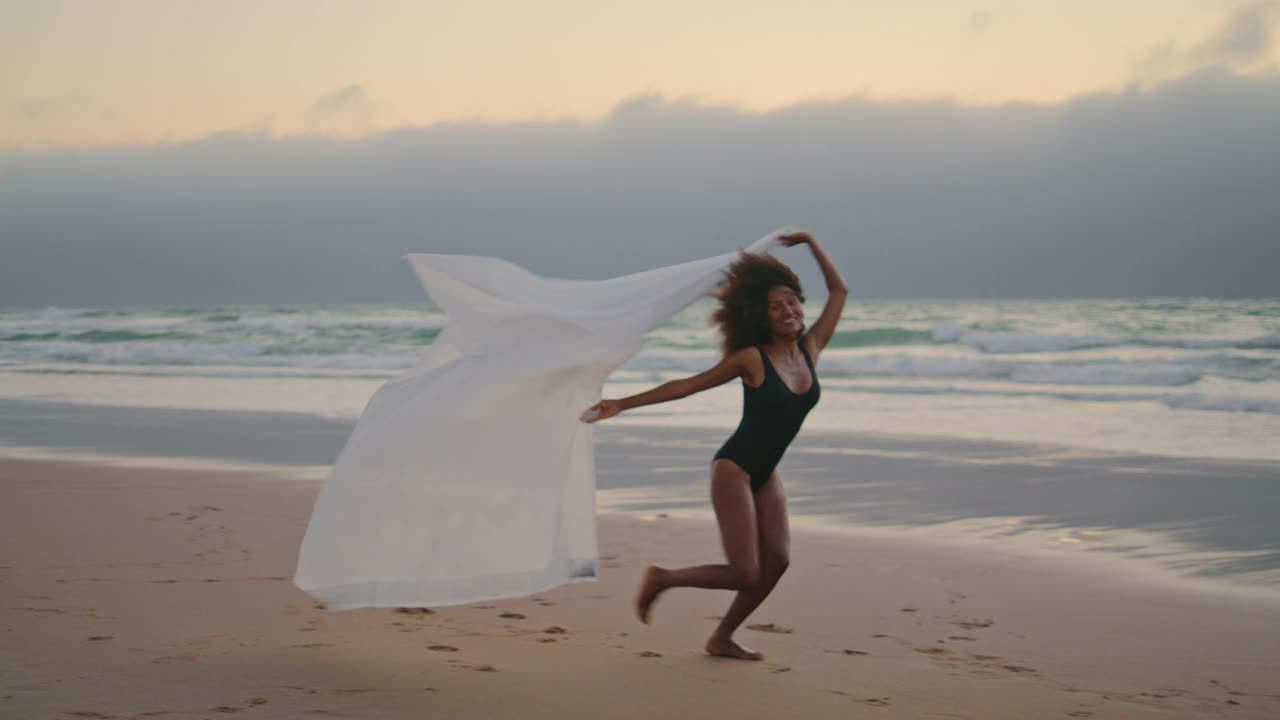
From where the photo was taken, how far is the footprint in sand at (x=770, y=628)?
5.76 meters

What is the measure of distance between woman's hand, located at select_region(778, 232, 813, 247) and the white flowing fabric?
0.43 m

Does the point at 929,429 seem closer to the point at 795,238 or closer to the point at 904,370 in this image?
the point at 795,238

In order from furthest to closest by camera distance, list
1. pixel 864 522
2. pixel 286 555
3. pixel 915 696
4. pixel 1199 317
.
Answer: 1. pixel 1199 317
2. pixel 864 522
3. pixel 286 555
4. pixel 915 696

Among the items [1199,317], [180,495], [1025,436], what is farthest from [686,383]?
[1199,317]

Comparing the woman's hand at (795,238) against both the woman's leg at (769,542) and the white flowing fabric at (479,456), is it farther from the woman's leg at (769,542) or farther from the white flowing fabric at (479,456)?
the woman's leg at (769,542)

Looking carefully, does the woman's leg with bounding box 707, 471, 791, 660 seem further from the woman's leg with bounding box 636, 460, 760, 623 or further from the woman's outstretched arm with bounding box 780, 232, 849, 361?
the woman's outstretched arm with bounding box 780, 232, 849, 361

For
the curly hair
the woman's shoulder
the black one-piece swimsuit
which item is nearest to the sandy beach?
Result: the black one-piece swimsuit

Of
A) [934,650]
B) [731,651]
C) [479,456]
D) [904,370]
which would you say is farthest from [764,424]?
[904,370]

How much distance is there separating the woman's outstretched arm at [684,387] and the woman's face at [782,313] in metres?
0.17

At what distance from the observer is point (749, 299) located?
5012 millimetres

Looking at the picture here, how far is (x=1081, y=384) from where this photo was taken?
72.1 ft

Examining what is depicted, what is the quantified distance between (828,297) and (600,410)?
4.17 feet

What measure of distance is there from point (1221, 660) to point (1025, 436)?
28.6ft

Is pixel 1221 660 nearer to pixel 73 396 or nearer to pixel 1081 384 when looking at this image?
pixel 1081 384
